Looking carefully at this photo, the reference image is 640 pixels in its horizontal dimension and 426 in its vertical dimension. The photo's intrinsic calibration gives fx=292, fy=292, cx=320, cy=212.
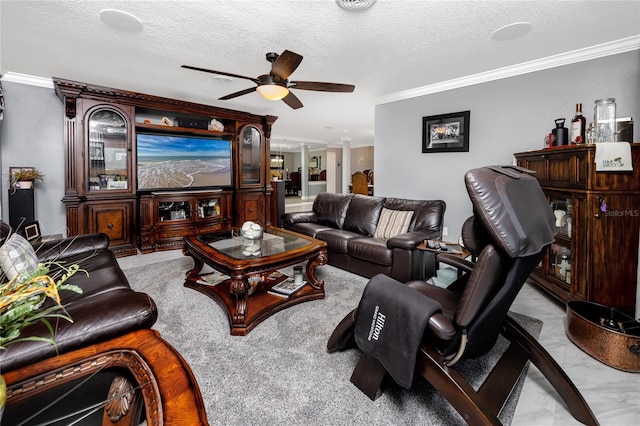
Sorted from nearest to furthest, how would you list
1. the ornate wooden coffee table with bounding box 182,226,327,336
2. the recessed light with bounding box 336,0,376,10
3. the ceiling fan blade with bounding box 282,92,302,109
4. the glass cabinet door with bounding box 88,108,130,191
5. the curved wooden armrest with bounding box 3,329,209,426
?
1. the curved wooden armrest with bounding box 3,329,209,426
2. the recessed light with bounding box 336,0,376,10
3. the ornate wooden coffee table with bounding box 182,226,327,336
4. the ceiling fan blade with bounding box 282,92,302,109
5. the glass cabinet door with bounding box 88,108,130,191

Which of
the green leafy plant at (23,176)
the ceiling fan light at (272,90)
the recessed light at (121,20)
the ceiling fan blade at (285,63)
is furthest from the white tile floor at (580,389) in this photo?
the green leafy plant at (23,176)

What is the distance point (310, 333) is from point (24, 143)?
14.3 ft

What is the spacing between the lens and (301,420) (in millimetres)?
1361

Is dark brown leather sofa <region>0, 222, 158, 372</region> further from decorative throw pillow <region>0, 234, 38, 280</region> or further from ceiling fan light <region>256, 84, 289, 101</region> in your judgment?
ceiling fan light <region>256, 84, 289, 101</region>

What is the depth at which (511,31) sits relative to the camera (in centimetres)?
249

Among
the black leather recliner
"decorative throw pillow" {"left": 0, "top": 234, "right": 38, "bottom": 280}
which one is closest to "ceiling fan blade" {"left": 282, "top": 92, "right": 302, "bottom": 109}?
the black leather recliner

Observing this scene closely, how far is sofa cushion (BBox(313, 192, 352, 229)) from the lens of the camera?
419 cm

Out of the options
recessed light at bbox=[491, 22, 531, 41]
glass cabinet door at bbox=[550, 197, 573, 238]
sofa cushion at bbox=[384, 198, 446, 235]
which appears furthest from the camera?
sofa cushion at bbox=[384, 198, 446, 235]

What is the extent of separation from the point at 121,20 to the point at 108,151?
2.43 m

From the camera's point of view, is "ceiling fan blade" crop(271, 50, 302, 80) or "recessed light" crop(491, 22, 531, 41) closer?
"ceiling fan blade" crop(271, 50, 302, 80)

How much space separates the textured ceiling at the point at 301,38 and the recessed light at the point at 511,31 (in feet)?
0.18

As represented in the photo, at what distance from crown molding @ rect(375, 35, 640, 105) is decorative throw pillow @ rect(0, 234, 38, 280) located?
4439 mm

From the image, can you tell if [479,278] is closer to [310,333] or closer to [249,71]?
[310,333]

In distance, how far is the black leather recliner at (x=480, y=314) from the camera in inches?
43.8
